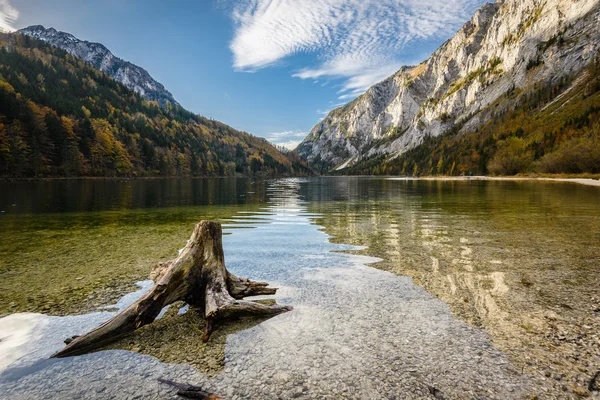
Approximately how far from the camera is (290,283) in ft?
29.2

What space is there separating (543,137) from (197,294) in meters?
156

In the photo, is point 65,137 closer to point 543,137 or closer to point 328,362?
point 328,362

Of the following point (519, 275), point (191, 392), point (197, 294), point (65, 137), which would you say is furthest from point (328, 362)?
point (65, 137)

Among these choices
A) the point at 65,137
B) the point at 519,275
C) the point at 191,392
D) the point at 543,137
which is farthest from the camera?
the point at 543,137

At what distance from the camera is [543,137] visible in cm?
12212

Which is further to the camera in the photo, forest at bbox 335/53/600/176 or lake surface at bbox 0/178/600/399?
forest at bbox 335/53/600/176

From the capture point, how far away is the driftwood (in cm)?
552

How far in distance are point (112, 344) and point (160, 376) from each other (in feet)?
5.55

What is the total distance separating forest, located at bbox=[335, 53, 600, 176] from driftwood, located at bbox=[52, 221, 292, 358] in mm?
104203

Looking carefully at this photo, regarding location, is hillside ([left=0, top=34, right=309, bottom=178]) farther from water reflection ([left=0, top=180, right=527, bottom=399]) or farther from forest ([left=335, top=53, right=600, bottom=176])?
forest ([left=335, top=53, right=600, bottom=176])

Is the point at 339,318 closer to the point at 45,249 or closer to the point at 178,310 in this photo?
the point at 178,310

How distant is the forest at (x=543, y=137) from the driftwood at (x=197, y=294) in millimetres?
104203

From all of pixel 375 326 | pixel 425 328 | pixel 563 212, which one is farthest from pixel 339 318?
pixel 563 212

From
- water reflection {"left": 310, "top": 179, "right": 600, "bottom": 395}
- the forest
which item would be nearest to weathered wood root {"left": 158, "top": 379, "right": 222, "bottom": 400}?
water reflection {"left": 310, "top": 179, "right": 600, "bottom": 395}
